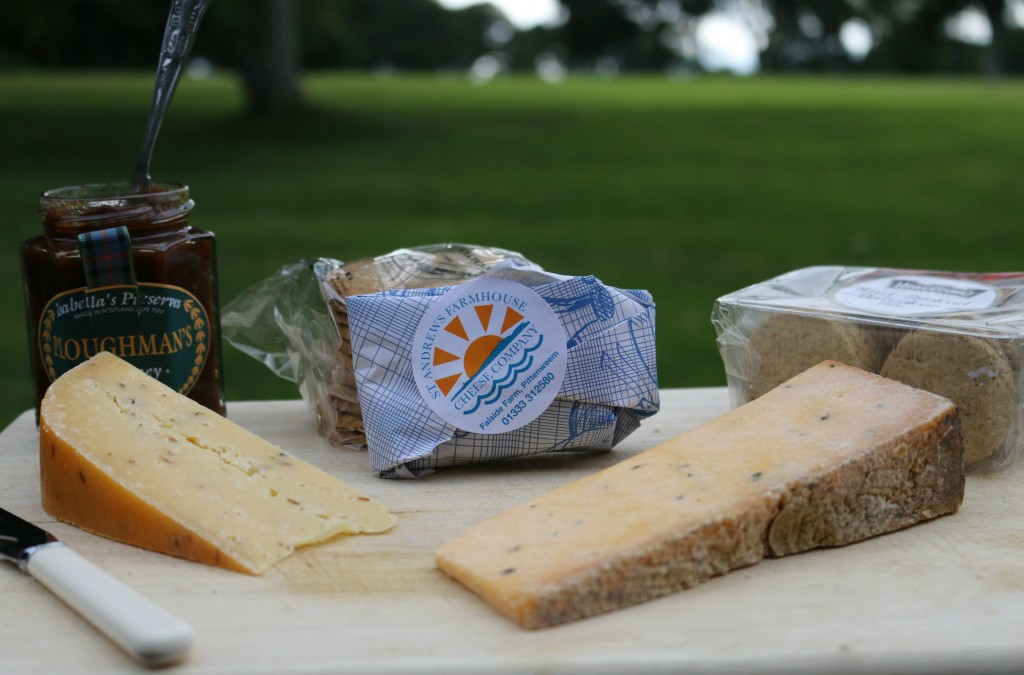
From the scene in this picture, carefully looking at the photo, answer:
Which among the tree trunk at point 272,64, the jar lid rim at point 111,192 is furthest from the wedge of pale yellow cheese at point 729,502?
the tree trunk at point 272,64

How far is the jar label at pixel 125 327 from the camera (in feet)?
5.16

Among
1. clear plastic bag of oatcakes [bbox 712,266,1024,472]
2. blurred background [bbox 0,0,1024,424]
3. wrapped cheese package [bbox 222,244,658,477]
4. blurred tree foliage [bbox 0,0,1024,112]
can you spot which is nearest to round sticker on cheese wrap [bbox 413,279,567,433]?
wrapped cheese package [bbox 222,244,658,477]

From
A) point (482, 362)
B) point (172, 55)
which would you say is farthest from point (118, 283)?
point (482, 362)

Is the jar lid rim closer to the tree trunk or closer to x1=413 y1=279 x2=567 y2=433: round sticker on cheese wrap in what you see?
x1=413 y1=279 x2=567 y2=433: round sticker on cheese wrap

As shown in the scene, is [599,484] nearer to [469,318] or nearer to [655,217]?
[469,318]

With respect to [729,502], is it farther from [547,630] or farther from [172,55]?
[172,55]

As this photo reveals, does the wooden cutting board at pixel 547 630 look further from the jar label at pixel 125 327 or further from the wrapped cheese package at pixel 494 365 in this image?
the jar label at pixel 125 327

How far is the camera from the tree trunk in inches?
482

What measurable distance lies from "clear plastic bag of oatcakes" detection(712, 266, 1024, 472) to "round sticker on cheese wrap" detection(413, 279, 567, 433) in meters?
0.36

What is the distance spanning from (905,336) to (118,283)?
46.2 inches

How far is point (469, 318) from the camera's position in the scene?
1.57m

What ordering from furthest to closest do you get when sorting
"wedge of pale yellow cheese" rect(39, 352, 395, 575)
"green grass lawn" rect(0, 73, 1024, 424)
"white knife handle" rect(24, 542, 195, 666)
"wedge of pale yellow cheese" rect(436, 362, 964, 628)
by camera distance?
"green grass lawn" rect(0, 73, 1024, 424) < "wedge of pale yellow cheese" rect(39, 352, 395, 575) < "wedge of pale yellow cheese" rect(436, 362, 964, 628) < "white knife handle" rect(24, 542, 195, 666)

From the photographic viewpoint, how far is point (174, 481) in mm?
1335

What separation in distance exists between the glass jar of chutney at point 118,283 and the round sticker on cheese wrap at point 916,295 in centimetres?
105
